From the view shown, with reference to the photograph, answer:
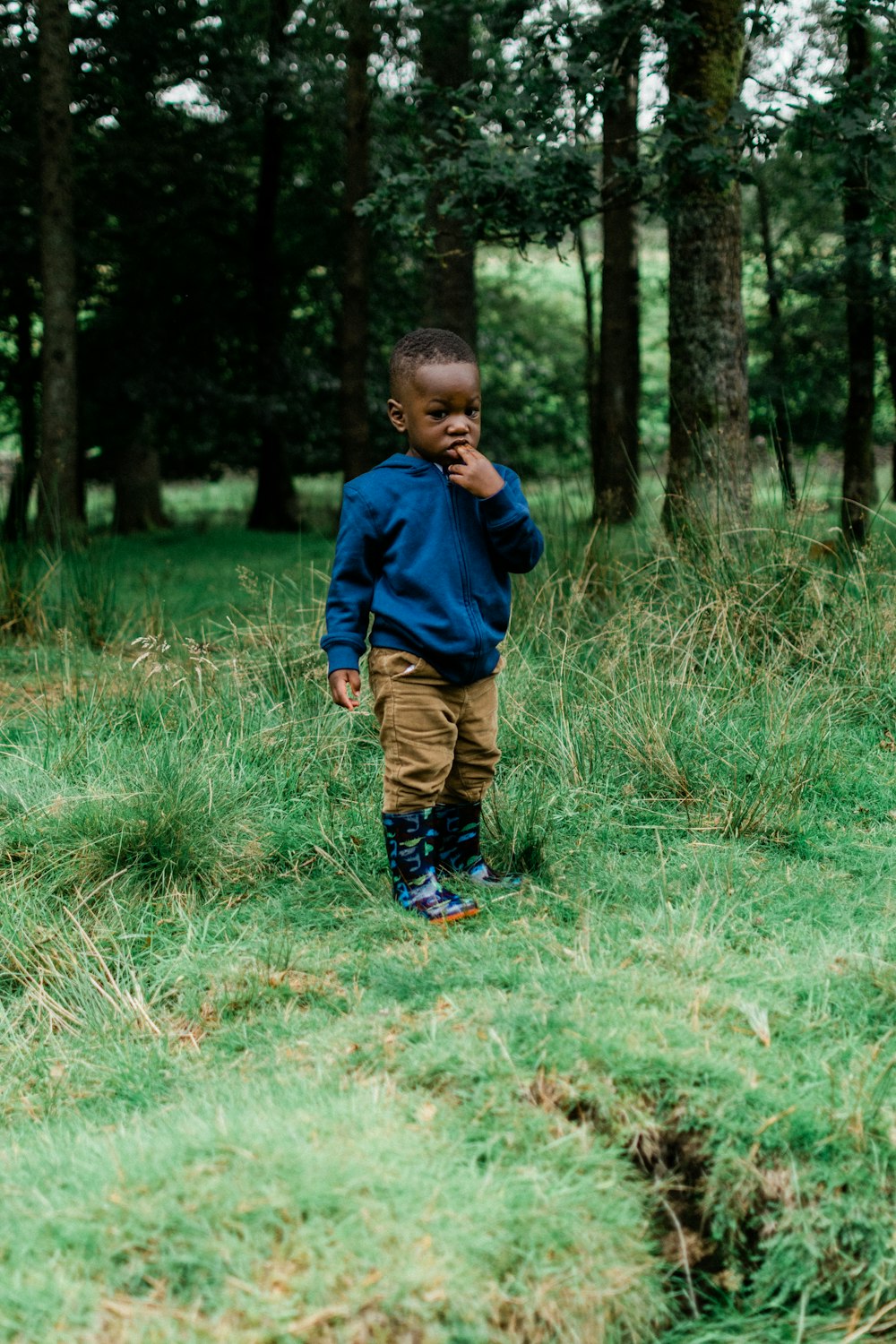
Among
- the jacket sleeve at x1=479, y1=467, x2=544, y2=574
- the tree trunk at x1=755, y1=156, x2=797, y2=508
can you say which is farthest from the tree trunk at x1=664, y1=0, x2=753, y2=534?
the tree trunk at x1=755, y1=156, x2=797, y2=508

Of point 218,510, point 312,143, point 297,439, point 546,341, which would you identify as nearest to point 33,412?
point 297,439

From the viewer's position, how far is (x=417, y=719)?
3.33 metres

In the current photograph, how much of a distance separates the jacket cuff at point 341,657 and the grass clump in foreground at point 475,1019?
0.76 meters

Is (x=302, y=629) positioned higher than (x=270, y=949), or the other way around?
(x=302, y=629)

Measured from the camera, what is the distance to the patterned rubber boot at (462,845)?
145 inches

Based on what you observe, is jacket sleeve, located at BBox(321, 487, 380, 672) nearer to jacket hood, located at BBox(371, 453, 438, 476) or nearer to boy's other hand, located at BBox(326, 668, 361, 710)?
boy's other hand, located at BBox(326, 668, 361, 710)

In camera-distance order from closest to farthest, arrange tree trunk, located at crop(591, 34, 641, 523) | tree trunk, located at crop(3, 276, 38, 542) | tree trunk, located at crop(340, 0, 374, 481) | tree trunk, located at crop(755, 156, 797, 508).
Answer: tree trunk, located at crop(340, 0, 374, 481)
tree trunk, located at crop(591, 34, 641, 523)
tree trunk, located at crop(755, 156, 797, 508)
tree trunk, located at crop(3, 276, 38, 542)

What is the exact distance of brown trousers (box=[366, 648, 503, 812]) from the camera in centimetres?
333

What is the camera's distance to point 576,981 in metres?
2.91

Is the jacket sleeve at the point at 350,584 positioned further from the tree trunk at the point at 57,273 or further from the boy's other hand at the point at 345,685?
the tree trunk at the point at 57,273

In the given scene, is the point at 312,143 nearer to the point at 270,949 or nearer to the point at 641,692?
the point at 641,692

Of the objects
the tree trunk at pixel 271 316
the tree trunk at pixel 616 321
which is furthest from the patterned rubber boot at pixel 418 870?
the tree trunk at pixel 271 316

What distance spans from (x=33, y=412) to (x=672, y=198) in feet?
39.0

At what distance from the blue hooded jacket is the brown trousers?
5cm
